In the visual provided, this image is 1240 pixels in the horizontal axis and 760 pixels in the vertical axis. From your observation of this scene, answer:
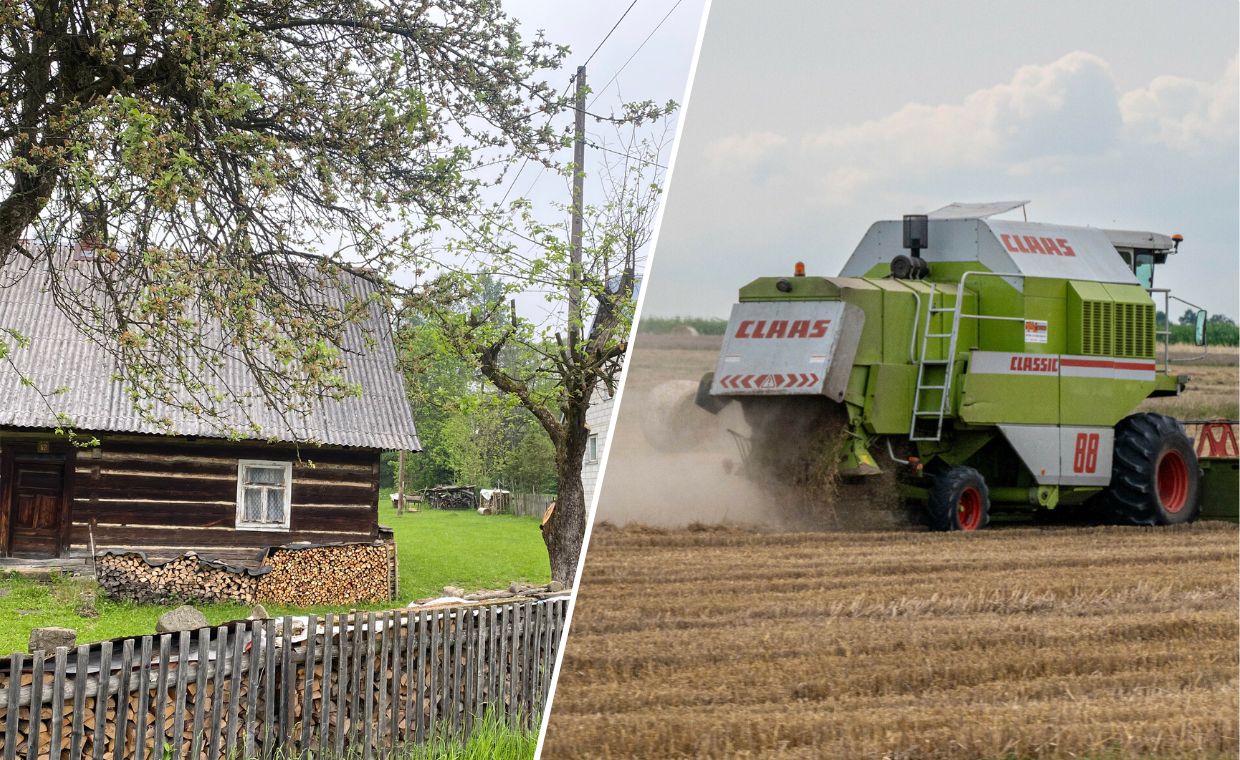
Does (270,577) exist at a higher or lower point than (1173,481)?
lower

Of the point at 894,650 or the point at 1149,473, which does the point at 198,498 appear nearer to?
the point at 1149,473

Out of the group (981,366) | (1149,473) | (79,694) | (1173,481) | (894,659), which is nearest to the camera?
(894,659)

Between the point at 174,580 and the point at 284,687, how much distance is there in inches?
462

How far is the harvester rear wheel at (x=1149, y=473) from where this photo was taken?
9.74 m

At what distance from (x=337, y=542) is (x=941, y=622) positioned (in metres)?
15.8

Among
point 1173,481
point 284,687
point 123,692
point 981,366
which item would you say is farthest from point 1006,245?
point 123,692

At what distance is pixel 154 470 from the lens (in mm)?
18391

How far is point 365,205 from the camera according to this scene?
10242mm

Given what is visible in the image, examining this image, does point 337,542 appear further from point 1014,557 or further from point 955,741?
point 955,741

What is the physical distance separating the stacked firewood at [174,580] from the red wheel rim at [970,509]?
11635 millimetres

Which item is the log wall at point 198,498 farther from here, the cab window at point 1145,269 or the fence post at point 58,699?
the fence post at point 58,699

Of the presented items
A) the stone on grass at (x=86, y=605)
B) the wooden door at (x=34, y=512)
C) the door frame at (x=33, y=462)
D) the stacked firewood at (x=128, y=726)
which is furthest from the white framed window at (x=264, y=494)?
the stacked firewood at (x=128, y=726)

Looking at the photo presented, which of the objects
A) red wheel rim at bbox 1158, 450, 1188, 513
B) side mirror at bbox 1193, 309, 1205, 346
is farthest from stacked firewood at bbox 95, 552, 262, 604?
side mirror at bbox 1193, 309, 1205, 346

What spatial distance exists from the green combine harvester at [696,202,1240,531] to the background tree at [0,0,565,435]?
116 inches
